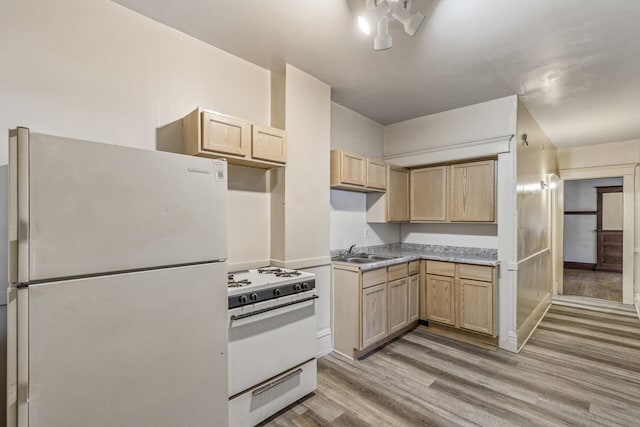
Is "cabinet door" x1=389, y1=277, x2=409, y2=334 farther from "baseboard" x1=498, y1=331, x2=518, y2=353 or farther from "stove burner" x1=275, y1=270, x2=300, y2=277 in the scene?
"stove burner" x1=275, y1=270, x2=300, y2=277

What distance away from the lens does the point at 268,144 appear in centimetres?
247

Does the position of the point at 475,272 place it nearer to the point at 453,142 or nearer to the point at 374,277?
the point at 374,277

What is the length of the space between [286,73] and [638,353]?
4.50m

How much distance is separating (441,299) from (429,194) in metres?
1.32

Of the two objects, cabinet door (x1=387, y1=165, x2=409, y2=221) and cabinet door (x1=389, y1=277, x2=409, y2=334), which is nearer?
cabinet door (x1=389, y1=277, x2=409, y2=334)

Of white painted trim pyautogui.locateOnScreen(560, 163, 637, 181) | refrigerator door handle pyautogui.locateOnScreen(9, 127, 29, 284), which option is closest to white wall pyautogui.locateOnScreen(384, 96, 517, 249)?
white painted trim pyautogui.locateOnScreen(560, 163, 637, 181)

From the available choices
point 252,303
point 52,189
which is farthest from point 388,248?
point 52,189

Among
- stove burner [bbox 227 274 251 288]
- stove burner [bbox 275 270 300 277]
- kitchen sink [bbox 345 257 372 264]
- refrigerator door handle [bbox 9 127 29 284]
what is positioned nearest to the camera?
refrigerator door handle [bbox 9 127 29 284]

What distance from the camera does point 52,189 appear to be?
48.5 inches

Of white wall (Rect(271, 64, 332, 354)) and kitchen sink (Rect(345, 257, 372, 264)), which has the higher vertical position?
white wall (Rect(271, 64, 332, 354))

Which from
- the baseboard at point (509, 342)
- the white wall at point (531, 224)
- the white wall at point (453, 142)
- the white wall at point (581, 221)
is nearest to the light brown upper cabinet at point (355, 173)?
the white wall at point (453, 142)

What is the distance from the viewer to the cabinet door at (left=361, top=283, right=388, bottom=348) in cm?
293

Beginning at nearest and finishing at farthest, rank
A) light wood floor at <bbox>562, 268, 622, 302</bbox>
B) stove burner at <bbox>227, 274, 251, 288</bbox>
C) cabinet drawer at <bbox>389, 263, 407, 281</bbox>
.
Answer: stove burner at <bbox>227, 274, 251, 288</bbox> → cabinet drawer at <bbox>389, 263, 407, 281</bbox> → light wood floor at <bbox>562, 268, 622, 302</bbox>

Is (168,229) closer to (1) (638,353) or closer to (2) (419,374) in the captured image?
(2) (419,374)
